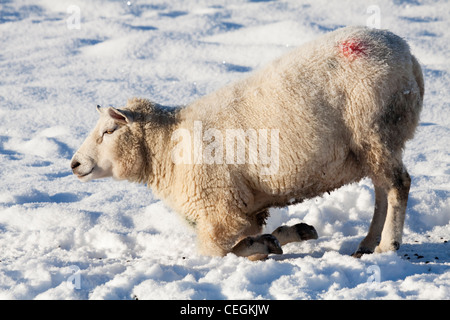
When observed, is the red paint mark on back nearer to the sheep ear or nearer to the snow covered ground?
the snow covered ground

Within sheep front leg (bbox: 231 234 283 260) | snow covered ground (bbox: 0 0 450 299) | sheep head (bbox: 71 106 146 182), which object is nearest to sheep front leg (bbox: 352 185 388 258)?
snow covered ground (bbox: 0 0 450 299)

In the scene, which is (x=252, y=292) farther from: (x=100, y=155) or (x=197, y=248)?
(x=100, y=155)

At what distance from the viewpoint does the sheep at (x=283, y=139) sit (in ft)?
15.9

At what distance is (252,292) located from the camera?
3775 millimetres

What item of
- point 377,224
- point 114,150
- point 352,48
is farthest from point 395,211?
point 114,150

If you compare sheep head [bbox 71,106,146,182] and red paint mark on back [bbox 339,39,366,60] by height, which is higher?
red paint mark on back [bbox 339,39,366,60]

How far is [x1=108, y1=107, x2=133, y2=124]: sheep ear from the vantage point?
5273 mm

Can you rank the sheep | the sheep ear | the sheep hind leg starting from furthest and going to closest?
the sheep ear → the sheep hind leg → the sheep

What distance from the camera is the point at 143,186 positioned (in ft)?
26.4

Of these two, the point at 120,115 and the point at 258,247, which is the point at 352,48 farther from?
the point at 120,115

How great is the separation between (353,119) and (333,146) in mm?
272

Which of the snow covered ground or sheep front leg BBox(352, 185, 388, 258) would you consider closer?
the snow covered ground

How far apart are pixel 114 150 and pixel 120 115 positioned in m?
0.32
